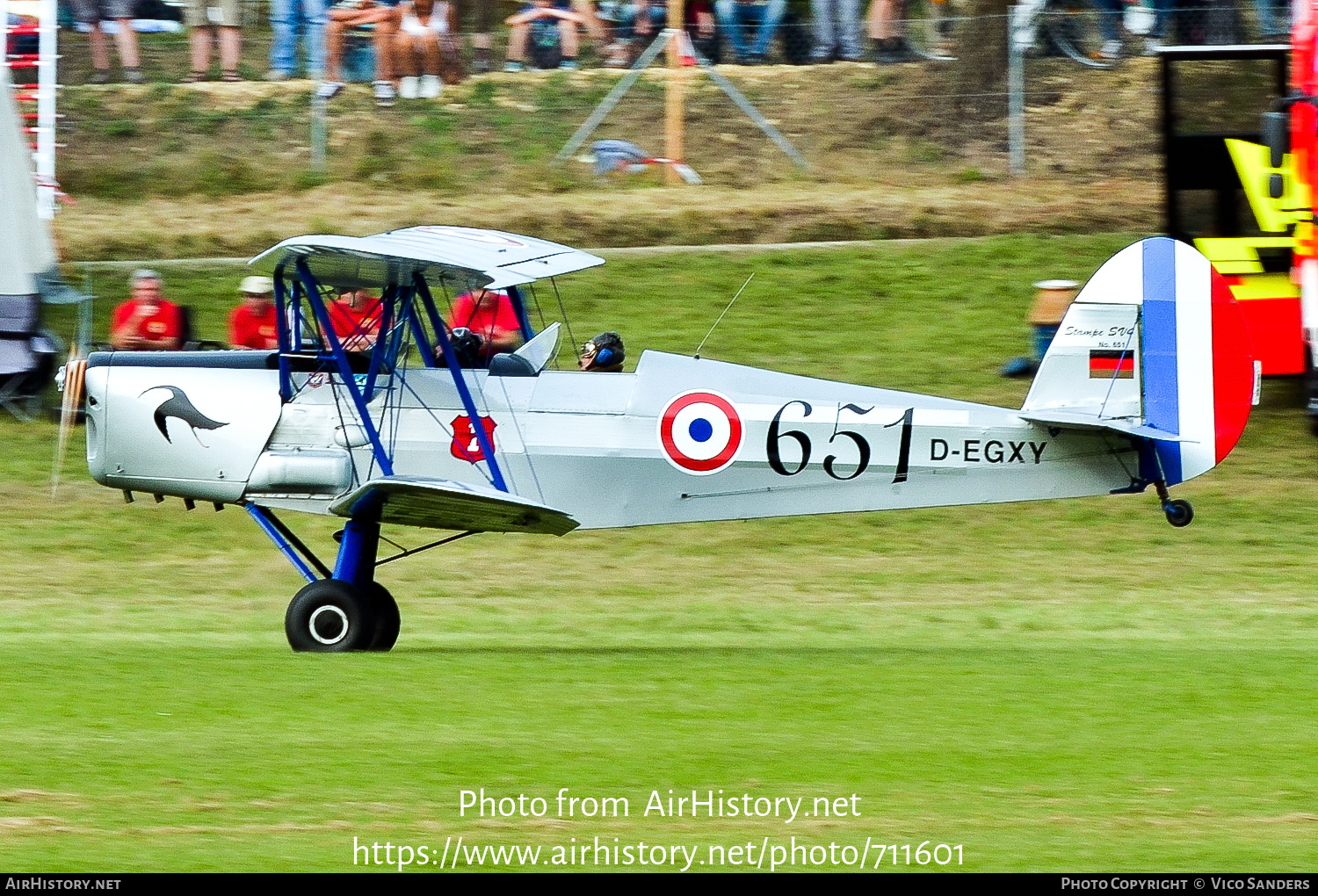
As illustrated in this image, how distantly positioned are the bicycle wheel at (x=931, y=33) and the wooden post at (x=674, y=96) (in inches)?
111

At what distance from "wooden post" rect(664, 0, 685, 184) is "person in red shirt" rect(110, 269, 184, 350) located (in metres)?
8.10

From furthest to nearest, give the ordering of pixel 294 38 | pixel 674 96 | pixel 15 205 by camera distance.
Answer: pixel 294 38, pixel 674 96, pixel 15 205

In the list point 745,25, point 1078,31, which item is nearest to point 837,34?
point 745,25

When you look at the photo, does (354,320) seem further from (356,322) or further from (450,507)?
(450,507)

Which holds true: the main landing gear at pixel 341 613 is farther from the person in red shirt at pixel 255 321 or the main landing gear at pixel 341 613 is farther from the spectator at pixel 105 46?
the spectator at pixel 105 46

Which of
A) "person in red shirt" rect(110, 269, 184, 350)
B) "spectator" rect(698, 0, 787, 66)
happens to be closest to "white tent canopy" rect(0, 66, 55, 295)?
"person in red shirt" rect(110, 269, 184, 350)

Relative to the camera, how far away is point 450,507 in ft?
31.7

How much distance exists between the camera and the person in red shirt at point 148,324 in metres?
15.1

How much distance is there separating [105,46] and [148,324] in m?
9.41

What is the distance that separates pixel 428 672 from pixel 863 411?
2838mm

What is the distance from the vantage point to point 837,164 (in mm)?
22141

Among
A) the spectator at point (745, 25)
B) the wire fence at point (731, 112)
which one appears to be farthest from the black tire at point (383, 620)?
the spectator at point (745, 25)

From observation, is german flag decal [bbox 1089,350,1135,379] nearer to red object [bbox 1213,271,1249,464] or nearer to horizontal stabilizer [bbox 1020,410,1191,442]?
horizontal stabilizer [bbox 1020,410,1191,442]
